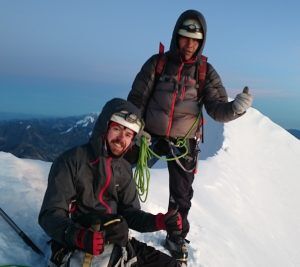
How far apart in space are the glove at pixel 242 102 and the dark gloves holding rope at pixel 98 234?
2.08 meters

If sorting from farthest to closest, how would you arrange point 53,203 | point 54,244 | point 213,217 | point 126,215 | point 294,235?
point 294,235 → point 213,217 → point 126,215 → point 54,244 → point 53,203

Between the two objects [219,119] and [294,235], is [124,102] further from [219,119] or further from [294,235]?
[294,235]

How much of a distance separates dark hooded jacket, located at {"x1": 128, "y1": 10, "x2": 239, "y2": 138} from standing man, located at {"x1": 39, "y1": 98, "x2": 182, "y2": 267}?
103cm

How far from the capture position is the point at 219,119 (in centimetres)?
536

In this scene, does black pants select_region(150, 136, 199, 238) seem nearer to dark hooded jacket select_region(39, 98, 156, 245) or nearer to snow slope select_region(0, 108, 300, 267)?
snow slope select_region(0, 108, 300, 267)

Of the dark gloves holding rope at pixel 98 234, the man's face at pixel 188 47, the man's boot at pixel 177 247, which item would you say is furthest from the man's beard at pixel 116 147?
the man's boot at pixel 177 247

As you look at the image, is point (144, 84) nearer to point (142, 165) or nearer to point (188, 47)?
point (188, 47)

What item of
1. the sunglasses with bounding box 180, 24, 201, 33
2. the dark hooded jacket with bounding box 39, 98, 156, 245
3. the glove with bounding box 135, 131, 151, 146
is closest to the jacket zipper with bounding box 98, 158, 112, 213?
the dark hooded jacket with bounding box 39, 98, 156, 245

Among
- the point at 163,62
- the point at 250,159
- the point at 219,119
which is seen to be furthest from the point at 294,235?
the point at 163,62

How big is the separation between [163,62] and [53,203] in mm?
2437

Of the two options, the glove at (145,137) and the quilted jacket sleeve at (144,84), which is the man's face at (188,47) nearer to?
the quilted jacket sleeve at (144,84)

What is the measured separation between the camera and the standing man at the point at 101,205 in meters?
3.60

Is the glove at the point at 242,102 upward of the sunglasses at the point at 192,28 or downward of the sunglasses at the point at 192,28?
downward

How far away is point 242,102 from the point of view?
4.97m
